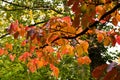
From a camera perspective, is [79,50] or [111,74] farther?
[79,50]

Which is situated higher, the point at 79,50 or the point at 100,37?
the point at 100,37

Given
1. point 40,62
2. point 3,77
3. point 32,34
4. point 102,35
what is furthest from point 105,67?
point 3,77

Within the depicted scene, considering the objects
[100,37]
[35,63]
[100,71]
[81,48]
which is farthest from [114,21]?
[35,63]

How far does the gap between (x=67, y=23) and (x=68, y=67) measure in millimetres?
10734

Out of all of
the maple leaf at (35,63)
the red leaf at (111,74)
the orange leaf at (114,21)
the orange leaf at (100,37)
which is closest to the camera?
the red leaf at (111,74)

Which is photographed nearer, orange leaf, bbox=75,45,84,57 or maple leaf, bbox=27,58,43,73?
orange leaf, bbox=75,45,84,57

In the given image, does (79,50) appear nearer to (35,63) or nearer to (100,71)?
(35,63)

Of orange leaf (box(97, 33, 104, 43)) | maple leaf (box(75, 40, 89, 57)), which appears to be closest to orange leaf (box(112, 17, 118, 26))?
orange leaf (box(97, 33, 104, 43))

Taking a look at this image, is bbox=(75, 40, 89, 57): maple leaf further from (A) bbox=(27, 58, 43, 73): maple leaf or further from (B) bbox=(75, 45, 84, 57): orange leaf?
(A) bbox=(27, 58, 43, 73): maple leaf

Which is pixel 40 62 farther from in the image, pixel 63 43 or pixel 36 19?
pixel 36 19

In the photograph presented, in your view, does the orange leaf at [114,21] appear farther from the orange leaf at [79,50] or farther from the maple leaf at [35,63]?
the maple leaf at [35,63]

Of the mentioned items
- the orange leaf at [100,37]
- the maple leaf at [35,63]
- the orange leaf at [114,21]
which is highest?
the orange leaf at [114,21]

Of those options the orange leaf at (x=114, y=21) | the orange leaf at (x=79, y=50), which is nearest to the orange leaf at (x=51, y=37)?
the orange leaf at (x=79, y=50)

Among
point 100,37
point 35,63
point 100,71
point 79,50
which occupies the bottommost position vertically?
point 35,63
